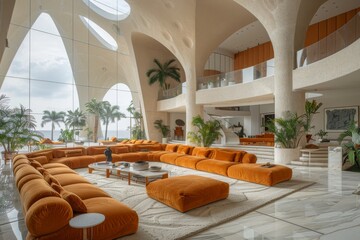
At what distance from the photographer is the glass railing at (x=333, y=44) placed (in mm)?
8414

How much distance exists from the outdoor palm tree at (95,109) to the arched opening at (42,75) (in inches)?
34.7

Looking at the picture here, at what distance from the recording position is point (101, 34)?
17266mm

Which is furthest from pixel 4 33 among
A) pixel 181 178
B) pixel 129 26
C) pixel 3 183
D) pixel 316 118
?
pixel 316 118

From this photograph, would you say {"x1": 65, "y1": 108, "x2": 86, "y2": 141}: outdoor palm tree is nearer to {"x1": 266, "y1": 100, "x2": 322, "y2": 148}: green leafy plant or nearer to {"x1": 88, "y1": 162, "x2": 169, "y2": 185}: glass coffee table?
{"x1": 88, "y1": 162, "x2": 169, "y2": 185}: glass coffee table

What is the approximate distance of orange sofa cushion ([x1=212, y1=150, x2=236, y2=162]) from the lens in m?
8.32

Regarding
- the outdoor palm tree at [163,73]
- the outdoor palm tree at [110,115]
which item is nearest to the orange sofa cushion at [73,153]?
the outdoor palm tree at [110,115]

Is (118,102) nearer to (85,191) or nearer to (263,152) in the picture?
(263,152)

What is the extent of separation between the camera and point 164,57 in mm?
22641

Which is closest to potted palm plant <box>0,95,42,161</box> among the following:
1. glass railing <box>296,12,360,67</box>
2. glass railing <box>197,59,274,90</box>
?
glass railing <box>197,59,274,90</box>

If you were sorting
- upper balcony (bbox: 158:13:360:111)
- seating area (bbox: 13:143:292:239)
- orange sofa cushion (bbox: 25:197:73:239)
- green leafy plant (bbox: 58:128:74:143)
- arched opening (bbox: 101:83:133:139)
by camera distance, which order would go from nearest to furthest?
orange sofa cushion (bbox: 25:197:73:239)
seating area (bbox: 13:143:292:239)
upper balcony (bbox: 158:13:360:111)
green leafy plant (bbox: 58:128:74:143)
arched opening (bbox: 101:83:133:139)

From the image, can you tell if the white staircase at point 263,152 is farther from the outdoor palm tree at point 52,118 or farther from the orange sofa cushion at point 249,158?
Answer: the outdoor palm tree at point 52,118

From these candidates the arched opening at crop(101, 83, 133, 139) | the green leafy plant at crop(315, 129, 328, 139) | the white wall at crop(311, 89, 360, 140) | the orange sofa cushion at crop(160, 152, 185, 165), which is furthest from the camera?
the arched opening at crop(101, 83, 133, 139)

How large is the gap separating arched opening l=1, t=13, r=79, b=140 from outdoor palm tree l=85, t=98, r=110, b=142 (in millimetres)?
882

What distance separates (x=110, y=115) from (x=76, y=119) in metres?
2.67
